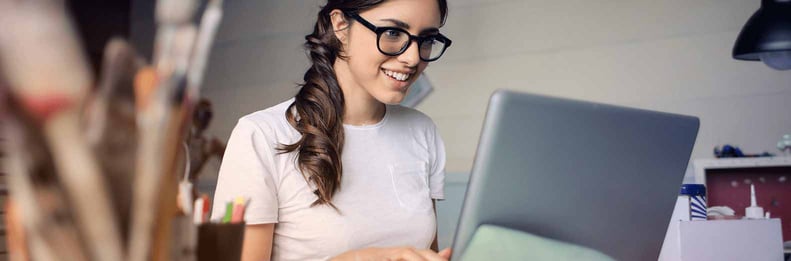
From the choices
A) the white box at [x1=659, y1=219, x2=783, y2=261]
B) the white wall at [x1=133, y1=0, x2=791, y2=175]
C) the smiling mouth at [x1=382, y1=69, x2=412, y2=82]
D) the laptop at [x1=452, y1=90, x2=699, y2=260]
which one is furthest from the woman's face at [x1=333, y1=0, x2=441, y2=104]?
the white wall at [x1=133, y1=0, x2=791, y2=175]

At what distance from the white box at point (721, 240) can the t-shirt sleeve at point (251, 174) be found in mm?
816

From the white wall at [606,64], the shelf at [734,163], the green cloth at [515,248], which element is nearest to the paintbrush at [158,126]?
the green cloth at [515,248]

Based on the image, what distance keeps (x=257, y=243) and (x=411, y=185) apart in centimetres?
40

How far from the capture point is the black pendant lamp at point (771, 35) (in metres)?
2.26

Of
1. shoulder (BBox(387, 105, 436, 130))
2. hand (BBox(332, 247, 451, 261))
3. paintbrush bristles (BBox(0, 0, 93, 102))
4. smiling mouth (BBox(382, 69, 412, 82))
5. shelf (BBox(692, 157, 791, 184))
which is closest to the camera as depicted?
paintbrush bristles (BBox(0, 0, 93, 102))

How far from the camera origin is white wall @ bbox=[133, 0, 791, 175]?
299 cm

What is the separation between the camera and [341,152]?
1479 millimetres

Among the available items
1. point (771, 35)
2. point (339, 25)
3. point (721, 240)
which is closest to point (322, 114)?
point (339, 25)

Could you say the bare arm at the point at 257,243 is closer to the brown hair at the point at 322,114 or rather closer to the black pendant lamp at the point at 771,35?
the brown hair at the point at 322,114

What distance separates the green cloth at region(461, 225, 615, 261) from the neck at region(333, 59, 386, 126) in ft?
2.28

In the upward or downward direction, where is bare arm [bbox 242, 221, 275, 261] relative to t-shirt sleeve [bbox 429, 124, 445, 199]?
downward

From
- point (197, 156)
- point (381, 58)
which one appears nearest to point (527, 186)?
point (381, 58)

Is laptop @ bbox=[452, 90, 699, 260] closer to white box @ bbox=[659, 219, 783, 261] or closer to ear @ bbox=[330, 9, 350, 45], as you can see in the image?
white box @ bbox=[659, 219, 783, 261]

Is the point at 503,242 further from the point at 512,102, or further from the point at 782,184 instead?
the point at 782,184
